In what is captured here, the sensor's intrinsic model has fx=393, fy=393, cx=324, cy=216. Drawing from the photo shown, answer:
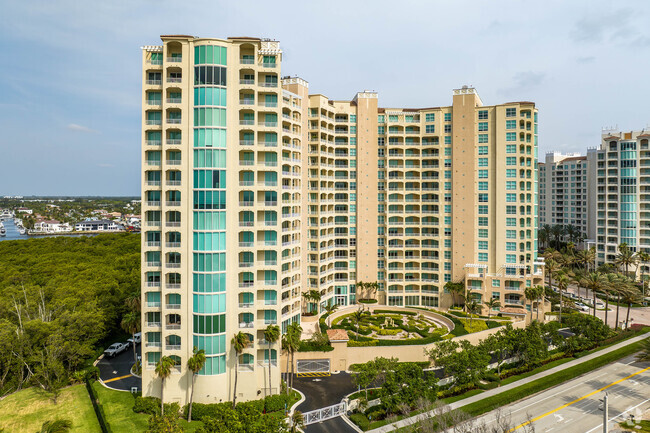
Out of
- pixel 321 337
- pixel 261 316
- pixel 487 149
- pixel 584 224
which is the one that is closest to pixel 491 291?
pixel 487 149

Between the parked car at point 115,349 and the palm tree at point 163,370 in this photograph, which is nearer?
the palm tree at point 163,370

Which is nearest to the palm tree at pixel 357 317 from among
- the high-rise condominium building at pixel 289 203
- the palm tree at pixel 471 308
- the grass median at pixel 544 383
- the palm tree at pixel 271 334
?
the high-rise condominium building at pixel 289 203

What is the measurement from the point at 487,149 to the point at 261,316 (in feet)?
199

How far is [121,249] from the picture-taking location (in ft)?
379

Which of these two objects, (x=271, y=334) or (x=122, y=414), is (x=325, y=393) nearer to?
(x=271, y=334)

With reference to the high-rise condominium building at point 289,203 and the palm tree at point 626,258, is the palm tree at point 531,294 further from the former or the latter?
the palm tree at point 626,258

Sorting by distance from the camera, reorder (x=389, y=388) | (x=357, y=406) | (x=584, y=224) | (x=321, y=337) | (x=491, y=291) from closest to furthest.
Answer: (x=389, y=388), (x=357, y=406), (x=321, y=337), (x=491, y=291), (x=584, y=224)

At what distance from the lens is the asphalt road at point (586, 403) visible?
4369 centimetres

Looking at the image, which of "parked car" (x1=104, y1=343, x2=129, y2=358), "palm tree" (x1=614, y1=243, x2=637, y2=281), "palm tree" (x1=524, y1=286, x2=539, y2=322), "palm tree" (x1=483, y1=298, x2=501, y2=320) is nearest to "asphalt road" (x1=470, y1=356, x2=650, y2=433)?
"palm tree" (x1=524, y1=286, x2=539, y2=322)

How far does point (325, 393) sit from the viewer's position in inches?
2062

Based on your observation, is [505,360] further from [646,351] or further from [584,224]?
[584,224]

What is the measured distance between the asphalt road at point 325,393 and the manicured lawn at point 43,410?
79.2 feet

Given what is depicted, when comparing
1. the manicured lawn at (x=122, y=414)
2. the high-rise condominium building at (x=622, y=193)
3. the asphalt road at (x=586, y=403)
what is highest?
the high-rise condominium building at (x=622, y=193)

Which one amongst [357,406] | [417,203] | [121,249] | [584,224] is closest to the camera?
[357,406]
